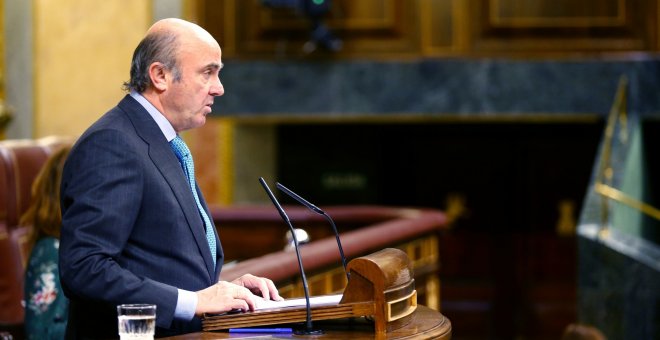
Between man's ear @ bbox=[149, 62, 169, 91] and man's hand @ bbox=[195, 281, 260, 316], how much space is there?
1.34 feet

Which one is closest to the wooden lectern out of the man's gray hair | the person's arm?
the person's arm

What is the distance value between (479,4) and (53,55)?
3.19 meters

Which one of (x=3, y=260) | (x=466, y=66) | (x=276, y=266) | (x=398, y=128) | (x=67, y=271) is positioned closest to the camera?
(x=67, y=271)

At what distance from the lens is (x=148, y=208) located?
2182mm

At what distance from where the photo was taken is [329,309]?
2133mm

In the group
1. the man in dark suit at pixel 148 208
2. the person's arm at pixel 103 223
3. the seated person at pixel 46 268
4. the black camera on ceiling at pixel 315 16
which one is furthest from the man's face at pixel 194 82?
the black camera on ceiling at pixel 315 16

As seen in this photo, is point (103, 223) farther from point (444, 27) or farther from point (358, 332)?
point (444, 27)

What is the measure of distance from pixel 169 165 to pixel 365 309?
481 mm

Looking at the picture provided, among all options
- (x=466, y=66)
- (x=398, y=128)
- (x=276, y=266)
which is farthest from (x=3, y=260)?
(x=398, y=128)

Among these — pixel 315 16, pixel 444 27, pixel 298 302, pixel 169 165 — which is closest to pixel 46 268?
pixel 169 165

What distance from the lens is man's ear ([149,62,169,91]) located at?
7.37 feet

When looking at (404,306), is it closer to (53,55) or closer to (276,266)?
(276,266)

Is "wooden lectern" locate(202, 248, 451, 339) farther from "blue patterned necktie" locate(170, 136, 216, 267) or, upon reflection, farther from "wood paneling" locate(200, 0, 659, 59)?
"wood paneling" locate(200, 0, 659, 59)

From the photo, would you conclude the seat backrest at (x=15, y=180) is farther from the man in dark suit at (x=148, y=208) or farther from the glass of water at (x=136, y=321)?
the glass of water at (x=136, y=321)
